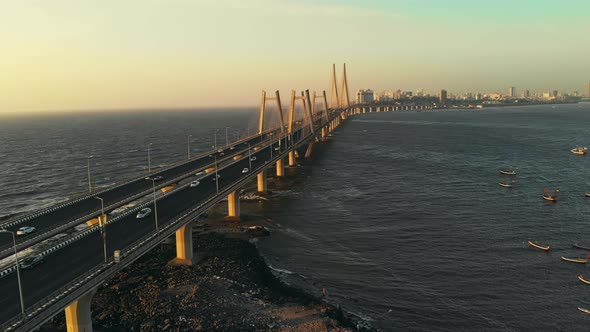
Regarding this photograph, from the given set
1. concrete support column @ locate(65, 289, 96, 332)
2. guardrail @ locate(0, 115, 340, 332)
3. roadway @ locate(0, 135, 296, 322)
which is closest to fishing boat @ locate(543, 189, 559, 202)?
roadway @ locate(0, 135, 296, 322)

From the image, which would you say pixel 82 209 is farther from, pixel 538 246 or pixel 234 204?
pixel 538 246

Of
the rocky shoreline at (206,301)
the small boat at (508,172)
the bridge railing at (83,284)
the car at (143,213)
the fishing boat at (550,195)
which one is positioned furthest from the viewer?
the small boat at (508,172)

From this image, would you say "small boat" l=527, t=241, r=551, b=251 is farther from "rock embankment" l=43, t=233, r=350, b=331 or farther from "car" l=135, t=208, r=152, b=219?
"car" l=135, t=208, r=152, b=219

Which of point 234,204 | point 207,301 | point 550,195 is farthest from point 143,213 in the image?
point 550,195

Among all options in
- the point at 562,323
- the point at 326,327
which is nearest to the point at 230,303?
the point at 326,327

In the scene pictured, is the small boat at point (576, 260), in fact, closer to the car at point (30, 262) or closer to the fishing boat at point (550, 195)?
the fishing boat at point (550, 195)

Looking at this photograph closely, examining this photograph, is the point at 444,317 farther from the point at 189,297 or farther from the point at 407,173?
the point at 407,173

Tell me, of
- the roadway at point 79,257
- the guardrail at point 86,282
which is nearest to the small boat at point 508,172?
the roadway at point 79,257
